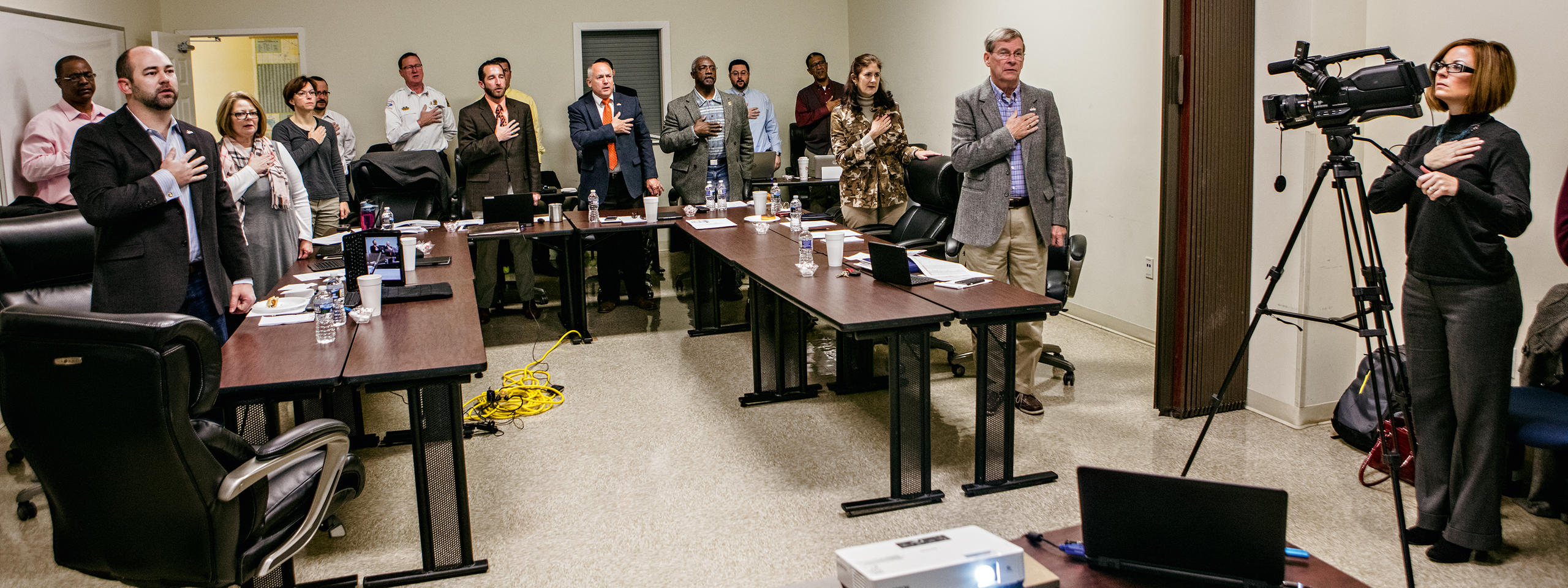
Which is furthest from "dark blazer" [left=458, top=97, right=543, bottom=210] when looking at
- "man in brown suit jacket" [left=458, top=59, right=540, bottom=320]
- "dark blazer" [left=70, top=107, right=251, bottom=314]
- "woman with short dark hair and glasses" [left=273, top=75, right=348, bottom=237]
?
"dark blazer" [left=70, top=107, right=251, bottom=314]

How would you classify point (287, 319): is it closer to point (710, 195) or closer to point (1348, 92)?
point (1348, 92)

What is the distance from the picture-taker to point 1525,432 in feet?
8.46

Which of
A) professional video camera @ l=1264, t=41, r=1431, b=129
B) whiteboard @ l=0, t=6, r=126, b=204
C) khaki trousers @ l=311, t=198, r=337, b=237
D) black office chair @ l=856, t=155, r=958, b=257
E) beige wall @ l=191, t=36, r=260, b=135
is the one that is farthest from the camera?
beige wall @ l=191, t=36, r=260, b=135

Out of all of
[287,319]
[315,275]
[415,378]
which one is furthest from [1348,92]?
[315,275]

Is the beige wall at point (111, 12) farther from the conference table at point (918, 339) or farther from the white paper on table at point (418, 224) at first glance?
the conference table at point (918, 339)

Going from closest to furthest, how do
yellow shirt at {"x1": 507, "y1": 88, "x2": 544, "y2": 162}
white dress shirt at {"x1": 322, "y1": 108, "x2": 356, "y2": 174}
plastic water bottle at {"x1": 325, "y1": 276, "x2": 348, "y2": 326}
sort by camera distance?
plastic water bottle at {"x1": 325, "y1": 276, "x2": 348, "y2": 326} → yellow shirt at {"x1": 507, "y1": 88, "x2": 544, "y2": 162} → white dress shirt at {"x1": 322, "y1": 108, "x2": 356, "y2": 174}

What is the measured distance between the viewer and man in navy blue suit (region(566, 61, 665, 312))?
20.4 ft

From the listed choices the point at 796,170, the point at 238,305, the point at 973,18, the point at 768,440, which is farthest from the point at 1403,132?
the point at 796,170

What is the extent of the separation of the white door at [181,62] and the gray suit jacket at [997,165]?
20.2 feet

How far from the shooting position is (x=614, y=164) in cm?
645

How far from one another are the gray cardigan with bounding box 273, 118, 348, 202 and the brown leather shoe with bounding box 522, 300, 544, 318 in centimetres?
120

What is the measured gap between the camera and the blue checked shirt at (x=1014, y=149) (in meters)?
3.82

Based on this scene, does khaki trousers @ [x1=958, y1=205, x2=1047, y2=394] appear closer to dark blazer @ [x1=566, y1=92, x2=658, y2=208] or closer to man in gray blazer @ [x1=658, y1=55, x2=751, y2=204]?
man in gray blazer @ [x1=658, y1=55, x2=751, y2=204]

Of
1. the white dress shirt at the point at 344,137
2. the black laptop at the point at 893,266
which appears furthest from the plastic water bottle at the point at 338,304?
the white dress shirt at the point at 344,137
